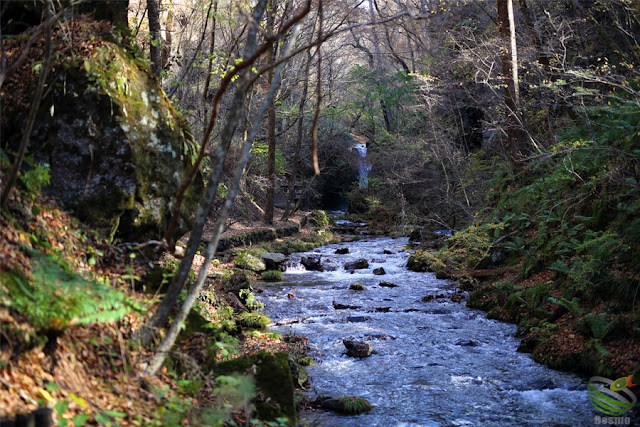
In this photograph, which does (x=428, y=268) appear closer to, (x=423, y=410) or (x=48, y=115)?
(x=423, y=410)

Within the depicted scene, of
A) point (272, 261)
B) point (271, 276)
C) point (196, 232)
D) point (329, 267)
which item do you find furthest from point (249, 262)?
point (196, 232)

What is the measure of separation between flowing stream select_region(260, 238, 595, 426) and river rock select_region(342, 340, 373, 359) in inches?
5.0

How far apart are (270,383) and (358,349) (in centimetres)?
336

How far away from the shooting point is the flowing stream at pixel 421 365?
5.90 metres

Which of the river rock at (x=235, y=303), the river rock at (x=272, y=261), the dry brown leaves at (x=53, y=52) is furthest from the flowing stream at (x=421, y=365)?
the dry brown leaves at (x=53, y=52)

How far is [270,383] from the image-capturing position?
484cm

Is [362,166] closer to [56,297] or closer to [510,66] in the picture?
[510,66]

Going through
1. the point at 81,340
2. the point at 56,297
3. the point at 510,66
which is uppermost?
the point at 510,66

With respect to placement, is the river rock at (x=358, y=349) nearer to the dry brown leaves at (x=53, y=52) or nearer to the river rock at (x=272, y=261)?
the dry brown leaves at (x=53, y=52)

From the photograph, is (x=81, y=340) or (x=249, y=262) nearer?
(x=81, y=340)

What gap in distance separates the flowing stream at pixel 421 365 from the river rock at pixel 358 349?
0.42 ft

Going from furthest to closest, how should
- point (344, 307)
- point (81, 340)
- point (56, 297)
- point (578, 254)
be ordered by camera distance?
point (344, 307)
point (578, 254)
point (81, 340)
point (56, 297)

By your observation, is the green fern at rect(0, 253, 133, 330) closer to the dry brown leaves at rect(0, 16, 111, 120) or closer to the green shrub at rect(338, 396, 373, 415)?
the dry brown leaves at rect(0, 16, 111, 120)

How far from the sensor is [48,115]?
16.6 feet
